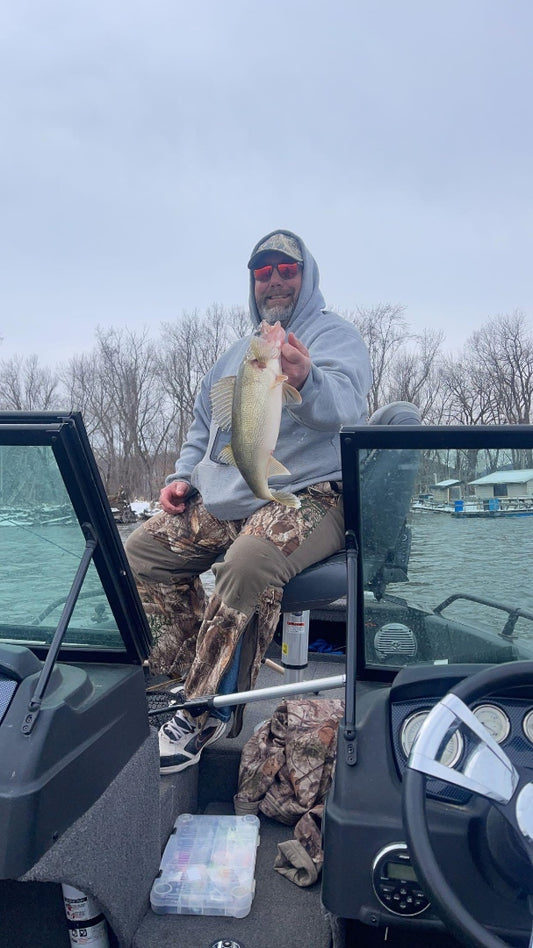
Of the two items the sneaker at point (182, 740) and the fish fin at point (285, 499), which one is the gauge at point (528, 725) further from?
the sneaker at point (182, 740)

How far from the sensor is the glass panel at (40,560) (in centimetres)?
169

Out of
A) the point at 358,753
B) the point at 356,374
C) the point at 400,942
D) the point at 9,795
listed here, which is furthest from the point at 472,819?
the point at 356,374

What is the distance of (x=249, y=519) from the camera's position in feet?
8.55

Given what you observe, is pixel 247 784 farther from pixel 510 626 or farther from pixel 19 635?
pixel 510 626

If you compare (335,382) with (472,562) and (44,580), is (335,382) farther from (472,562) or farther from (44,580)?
(44,580)

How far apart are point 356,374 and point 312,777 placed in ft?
4.78

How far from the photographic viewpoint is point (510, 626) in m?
1.71

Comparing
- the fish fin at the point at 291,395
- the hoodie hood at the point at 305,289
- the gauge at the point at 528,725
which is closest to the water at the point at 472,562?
the gauge at the point at 528,725

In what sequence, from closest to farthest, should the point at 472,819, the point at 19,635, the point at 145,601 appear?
the point at 472,819 → the point at 19,635 → the point at 145,601

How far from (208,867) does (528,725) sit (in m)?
1.10

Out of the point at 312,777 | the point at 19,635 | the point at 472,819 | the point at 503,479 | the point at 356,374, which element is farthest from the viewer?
the point at 356,374

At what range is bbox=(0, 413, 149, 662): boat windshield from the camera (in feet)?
5.23

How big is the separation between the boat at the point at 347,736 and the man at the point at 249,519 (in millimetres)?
403

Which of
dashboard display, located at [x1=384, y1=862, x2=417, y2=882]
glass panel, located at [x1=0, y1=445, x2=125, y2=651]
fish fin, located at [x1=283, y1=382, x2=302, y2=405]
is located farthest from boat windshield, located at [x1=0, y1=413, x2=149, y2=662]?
dashboard display, located at [x1=384, y1=862, x2=417, y2=882]
